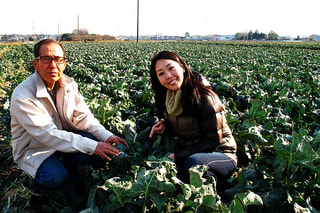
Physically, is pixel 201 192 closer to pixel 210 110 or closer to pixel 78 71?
pixel 210 110

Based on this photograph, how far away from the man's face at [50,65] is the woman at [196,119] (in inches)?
37.7

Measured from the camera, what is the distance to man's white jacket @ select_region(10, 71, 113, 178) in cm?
237

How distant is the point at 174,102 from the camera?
270 cm

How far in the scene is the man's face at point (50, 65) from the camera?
240cm

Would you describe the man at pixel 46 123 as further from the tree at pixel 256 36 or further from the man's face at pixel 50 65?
the tree at pixel 256 36

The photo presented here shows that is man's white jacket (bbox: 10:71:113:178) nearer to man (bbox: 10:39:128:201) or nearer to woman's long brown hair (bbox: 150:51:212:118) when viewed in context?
man (bbox: 10:39:128:201)

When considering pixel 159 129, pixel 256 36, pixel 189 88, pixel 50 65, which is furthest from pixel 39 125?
pixel 256 36

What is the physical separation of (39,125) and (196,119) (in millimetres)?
1543

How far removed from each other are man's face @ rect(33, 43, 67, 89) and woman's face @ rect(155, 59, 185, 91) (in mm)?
987

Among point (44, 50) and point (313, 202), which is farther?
point (44, 50)

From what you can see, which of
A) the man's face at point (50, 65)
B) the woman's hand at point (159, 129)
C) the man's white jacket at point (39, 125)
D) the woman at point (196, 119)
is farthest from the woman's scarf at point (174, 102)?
the man's face at point (50, 65)

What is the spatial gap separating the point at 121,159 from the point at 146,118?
1.31 metres

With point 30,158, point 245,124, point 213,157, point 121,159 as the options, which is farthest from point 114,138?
point 245,124

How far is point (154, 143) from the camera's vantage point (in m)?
2.93
